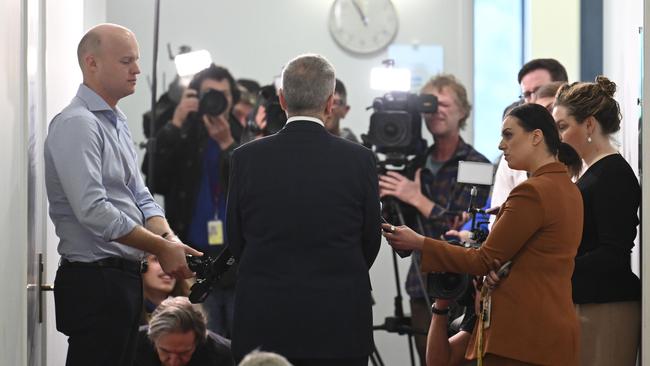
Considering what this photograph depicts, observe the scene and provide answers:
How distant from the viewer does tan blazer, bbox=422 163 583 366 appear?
284 cm

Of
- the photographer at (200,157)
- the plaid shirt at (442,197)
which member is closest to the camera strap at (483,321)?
the plaid shirt at (442,197)

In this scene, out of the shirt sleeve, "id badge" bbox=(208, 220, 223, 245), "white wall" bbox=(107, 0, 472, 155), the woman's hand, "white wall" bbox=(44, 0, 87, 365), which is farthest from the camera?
"white wall" bbox=(107, 0, 472, 155)

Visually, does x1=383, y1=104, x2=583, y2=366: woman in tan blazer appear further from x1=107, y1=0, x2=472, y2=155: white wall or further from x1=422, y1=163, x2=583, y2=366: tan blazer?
x1=107, y1=0, x2=472, y2=155: white wall

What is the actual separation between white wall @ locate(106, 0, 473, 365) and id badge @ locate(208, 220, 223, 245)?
0.94 meters

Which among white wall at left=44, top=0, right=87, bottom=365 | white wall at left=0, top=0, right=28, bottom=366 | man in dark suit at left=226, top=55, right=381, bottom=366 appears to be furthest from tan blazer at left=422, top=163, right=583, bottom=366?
white wall at left=44, top=0, right=87, bottom=365

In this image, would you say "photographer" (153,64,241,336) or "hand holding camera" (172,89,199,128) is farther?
"hand holding camera" (172,89,199,128)

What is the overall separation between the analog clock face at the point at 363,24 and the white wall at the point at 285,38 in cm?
5

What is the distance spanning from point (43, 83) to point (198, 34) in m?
2.91

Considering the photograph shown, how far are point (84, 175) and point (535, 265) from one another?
1.24 meters

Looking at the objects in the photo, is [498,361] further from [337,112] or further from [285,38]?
[285,38]

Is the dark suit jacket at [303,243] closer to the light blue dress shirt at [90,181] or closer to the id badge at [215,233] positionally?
the light blue dress shirt at [90,181]

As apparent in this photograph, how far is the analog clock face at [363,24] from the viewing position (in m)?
6.36

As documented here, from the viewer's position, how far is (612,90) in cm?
328

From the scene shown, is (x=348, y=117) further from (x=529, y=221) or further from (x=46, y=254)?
(x=529, y=221)
